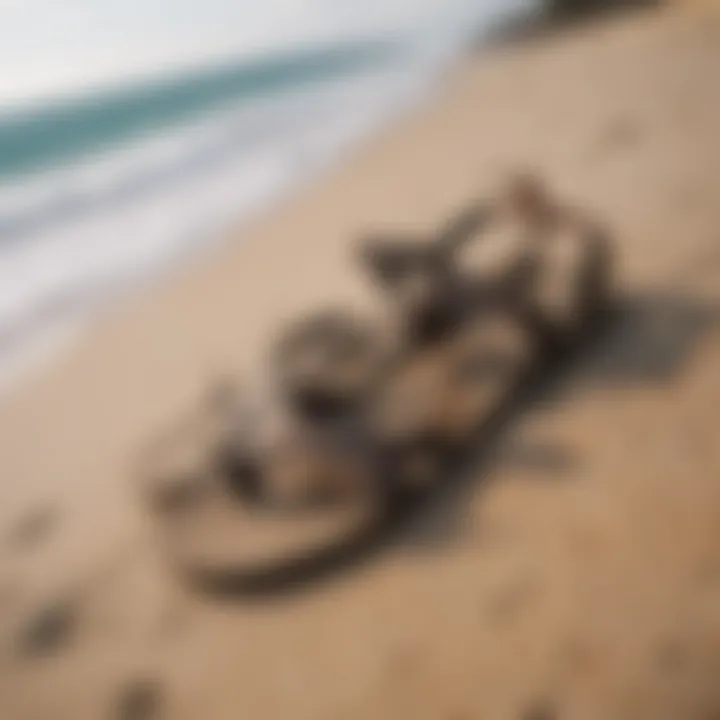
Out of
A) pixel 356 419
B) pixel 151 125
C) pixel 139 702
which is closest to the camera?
pixel 139 702

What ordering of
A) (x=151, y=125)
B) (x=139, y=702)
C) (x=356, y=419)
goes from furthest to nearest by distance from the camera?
(x=151, y=125) → (x=356, y=419) → (x=139, y=702)

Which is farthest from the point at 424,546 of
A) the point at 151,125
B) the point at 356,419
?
the point at 151,125

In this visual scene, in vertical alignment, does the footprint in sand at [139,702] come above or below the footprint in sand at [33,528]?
above

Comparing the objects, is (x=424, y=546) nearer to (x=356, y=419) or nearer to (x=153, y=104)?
(x=356, y=419)

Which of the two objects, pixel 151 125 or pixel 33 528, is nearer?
pixel 33 528

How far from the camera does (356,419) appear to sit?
85 cm

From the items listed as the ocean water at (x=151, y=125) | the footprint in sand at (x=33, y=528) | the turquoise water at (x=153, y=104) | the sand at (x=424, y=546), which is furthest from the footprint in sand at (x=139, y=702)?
the turquoise water at (x=153, y=104)

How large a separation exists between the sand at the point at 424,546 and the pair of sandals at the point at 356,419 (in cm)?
3

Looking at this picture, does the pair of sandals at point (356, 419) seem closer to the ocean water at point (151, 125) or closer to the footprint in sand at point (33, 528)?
the footprint in sand at point (33, 528)

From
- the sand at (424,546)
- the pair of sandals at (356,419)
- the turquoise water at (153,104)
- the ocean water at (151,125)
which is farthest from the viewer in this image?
the turquoise water at (153,104)

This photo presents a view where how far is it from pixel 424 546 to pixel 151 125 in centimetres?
100

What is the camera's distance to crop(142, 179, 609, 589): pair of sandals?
777 millimetres

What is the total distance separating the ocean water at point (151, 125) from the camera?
1336 millimetres

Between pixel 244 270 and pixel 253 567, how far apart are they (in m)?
0.60
